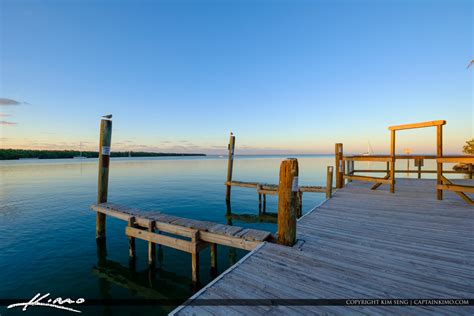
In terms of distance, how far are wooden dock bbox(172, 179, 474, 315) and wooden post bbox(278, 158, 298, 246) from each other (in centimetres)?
22

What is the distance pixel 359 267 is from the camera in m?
3.28

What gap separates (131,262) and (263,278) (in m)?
6.01

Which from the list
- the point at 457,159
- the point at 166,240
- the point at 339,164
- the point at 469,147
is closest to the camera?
the point at 166,240

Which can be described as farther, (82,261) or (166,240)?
(82,261)

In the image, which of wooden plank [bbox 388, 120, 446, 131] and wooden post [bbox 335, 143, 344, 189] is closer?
wooden plank [bbox 388, 120, 446, 131]

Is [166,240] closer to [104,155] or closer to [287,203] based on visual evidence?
[287,203]

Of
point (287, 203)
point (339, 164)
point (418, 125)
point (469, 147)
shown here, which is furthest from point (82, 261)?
point (469, 147)

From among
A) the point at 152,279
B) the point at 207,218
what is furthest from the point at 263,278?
the point at 207,218

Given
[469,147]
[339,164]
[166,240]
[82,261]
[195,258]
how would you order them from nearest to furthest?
1. [195,258]
2. [166,240]
3. [82,261]
4. [339,164]
5. [469,147]

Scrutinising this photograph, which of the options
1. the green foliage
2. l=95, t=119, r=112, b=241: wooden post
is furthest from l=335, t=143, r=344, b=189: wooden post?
the green foliage

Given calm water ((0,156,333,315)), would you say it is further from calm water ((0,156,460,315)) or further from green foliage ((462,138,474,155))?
green foliage ((462,138,474,155))

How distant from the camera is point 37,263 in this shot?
693 cm

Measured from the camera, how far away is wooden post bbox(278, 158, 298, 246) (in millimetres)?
4047

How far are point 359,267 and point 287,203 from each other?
4.89 feet
